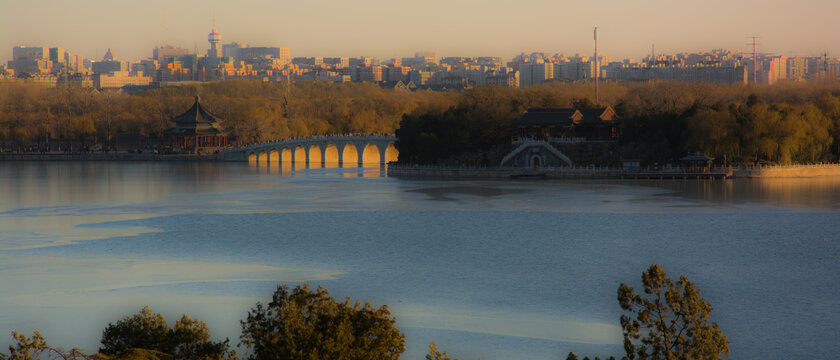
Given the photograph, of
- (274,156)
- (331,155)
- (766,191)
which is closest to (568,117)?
(766,191)

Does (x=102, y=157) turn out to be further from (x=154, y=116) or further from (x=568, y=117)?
(x=568, y=117)

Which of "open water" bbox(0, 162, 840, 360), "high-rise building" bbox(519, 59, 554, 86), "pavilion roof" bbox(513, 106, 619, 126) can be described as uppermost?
"high-rise building" bbox(519, 59, 554, 86)

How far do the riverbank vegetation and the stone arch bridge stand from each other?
3.00 meters

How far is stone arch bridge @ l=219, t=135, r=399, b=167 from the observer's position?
245ft

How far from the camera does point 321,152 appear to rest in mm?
78562

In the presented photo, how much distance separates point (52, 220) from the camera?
3512cm

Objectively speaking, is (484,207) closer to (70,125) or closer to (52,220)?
(52,220)

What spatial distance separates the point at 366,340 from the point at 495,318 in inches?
327

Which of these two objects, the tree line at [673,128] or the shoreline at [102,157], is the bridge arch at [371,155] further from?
the tree line at [673,128]

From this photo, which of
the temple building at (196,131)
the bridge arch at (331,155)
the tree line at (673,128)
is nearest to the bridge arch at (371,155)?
the bridge arch at (331,155)

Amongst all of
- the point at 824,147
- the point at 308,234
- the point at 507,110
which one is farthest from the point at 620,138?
the point at 308,234

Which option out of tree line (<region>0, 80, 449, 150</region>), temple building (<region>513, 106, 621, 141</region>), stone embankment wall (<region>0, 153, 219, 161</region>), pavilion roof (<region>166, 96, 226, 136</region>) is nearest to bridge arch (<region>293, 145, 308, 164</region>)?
tree line (<region>0, 80, 449, 150</region>)

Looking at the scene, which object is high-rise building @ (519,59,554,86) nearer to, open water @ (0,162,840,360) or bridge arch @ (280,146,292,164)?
bridge arch @ (280,146,292,164)

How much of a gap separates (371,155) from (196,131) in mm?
16482
